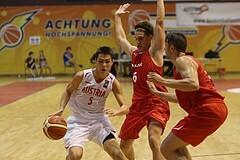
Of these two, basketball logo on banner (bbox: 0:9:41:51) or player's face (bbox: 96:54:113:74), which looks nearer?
player's face (bbox: 96:54:113:74)

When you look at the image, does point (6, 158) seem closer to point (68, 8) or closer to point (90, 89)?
point (90, 89)

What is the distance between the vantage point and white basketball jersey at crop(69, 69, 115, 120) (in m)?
6.03

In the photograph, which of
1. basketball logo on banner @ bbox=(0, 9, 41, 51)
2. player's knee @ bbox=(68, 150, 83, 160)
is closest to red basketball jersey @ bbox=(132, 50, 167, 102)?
player's knee @ bbox=(68, 150, 83, 160)

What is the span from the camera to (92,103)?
19.8 feet

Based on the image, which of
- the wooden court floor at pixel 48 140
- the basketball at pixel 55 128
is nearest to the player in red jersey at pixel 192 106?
the basketball at pixel 55 128

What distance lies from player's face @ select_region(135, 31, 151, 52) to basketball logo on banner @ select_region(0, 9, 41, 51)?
20.3 metres

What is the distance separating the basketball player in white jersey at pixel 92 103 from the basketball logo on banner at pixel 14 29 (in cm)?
2053

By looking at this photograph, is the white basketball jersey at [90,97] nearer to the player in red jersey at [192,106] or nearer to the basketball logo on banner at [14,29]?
the player in red jersey at [192,106]

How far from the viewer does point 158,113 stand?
6.16 m

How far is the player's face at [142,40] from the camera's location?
6340mm

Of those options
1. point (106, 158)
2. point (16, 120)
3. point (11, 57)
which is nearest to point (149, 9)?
point (11, 57)

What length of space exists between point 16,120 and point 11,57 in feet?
49.3

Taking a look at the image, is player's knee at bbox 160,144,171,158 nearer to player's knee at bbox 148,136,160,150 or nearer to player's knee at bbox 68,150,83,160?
player's knee at bbox 148,136,160,150

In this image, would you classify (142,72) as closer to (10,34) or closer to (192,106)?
(192,106)
